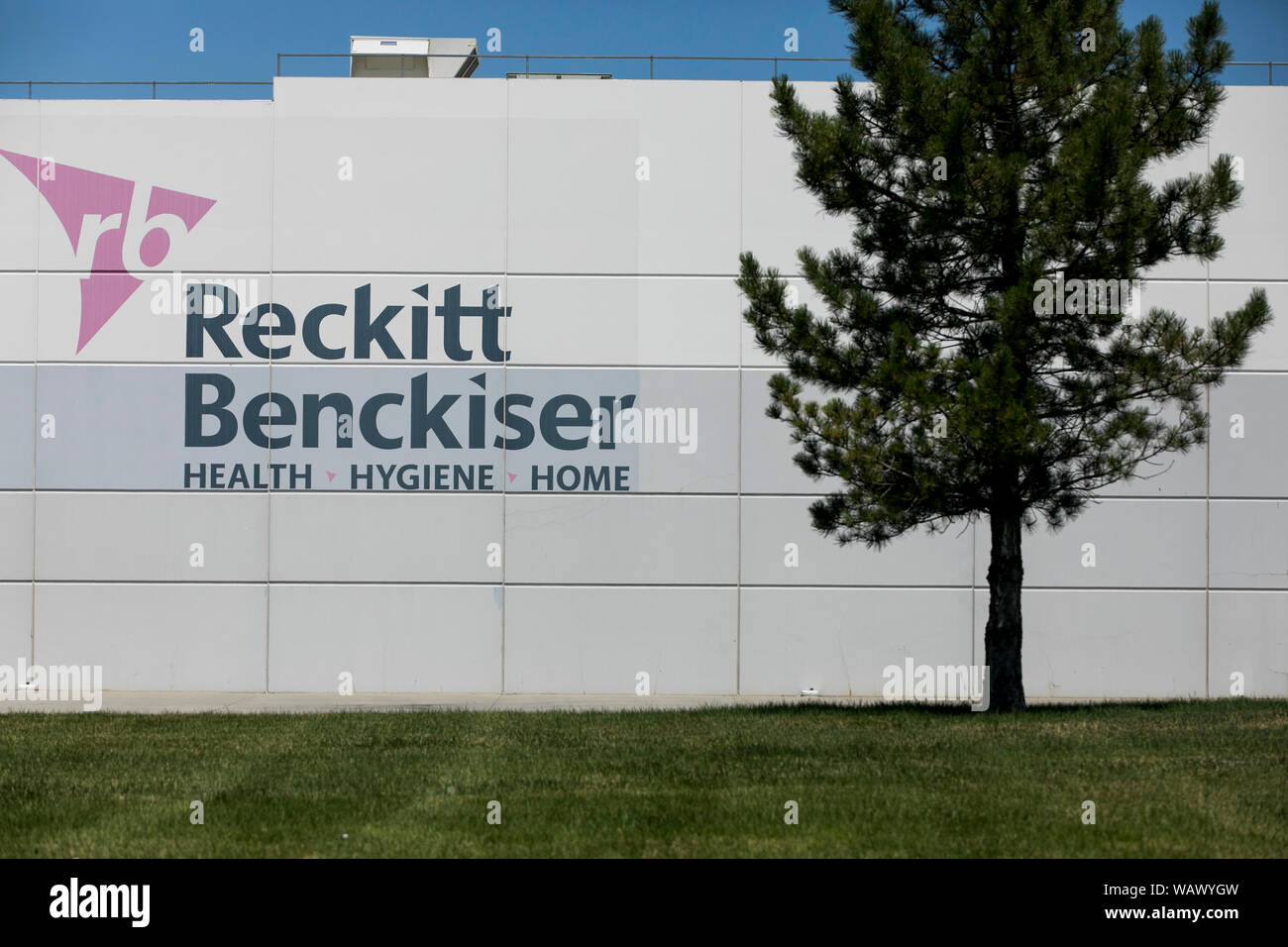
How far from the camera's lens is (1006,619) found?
13.8 meters

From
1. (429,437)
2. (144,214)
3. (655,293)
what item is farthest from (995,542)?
(144,214)

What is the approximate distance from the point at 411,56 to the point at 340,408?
4.96m

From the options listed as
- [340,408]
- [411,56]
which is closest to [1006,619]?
[340,408]

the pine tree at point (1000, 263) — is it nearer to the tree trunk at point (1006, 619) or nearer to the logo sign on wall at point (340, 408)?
the tree trunk at point (1006, 619)

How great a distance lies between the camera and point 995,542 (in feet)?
45.3

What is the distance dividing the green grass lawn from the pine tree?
239 cm

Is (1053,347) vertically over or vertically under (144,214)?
under

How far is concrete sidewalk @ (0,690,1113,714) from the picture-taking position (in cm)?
1535

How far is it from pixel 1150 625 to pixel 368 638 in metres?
10.2

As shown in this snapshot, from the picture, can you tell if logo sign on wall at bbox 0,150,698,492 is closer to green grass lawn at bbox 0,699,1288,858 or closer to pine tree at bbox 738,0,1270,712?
pine tree at bbox 738,0,1270,712

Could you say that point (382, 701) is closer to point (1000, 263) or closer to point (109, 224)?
point (109, 224)

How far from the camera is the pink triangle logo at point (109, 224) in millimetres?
17797

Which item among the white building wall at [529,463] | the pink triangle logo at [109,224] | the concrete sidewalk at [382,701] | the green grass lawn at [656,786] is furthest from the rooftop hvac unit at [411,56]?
the green grass lawn at [656,786]
